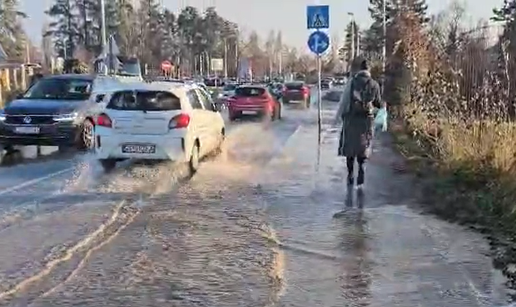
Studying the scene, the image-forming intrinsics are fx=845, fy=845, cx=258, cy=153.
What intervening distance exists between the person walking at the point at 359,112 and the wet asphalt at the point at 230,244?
59 centimetres

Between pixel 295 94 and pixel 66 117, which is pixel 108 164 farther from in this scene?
pixel 295 94

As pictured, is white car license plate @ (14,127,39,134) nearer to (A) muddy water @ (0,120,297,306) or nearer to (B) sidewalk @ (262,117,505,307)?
(A) muddy water @ (0,120,297,306)

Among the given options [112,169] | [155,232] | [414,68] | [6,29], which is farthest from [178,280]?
[6,29]

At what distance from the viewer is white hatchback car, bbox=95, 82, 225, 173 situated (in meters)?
13.7

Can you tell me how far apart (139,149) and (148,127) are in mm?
385

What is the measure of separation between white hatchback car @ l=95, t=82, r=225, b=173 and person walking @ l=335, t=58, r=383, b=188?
311 centimetres

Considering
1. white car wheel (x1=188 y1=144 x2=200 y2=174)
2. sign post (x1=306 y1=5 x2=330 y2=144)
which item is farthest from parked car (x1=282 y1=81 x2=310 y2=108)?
Result: white car wheel (x1=188 y1=144 x2=200 y2=174)

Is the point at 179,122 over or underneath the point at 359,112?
underneath

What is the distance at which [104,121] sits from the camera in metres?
13.9

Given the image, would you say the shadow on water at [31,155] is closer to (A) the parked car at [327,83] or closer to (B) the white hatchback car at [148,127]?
(B) the white hatchback car at [148,127]

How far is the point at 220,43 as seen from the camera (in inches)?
4412

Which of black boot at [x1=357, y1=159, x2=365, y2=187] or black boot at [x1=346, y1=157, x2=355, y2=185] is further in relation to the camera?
black boot at [x1=346, y1=157, x2=355, y2=185]

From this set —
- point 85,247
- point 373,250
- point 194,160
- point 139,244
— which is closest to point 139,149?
point 194,160

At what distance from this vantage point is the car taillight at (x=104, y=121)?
13867 mm
